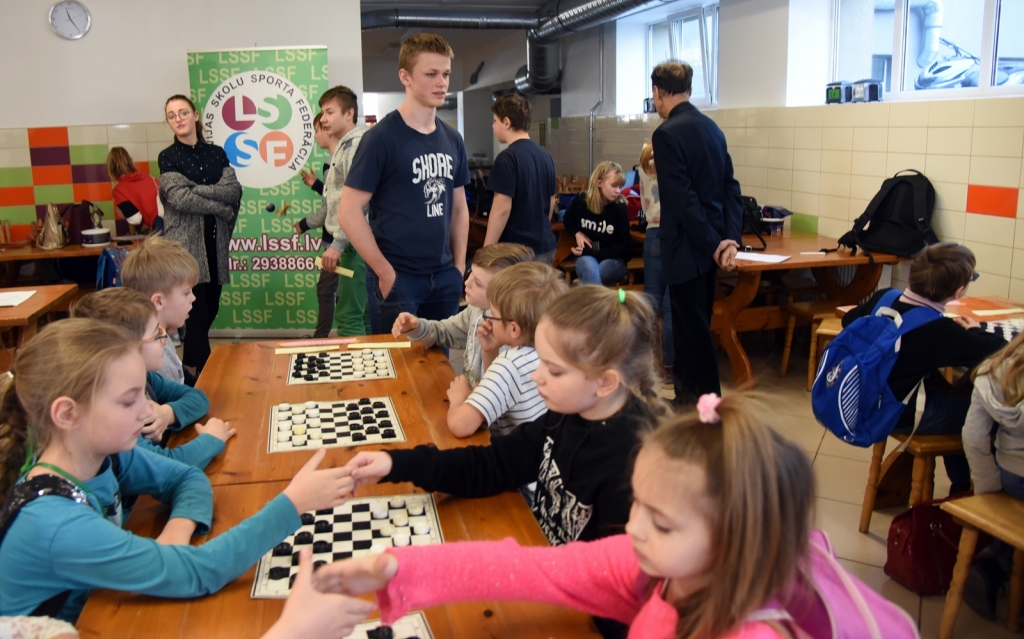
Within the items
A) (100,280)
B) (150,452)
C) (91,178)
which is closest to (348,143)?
(100,280)

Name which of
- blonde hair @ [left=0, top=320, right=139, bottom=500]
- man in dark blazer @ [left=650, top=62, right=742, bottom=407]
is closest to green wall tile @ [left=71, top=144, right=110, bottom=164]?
man in dark blazer @ [left=650, top=62, right=742, bottom=407]

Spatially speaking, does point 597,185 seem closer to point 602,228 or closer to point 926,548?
point 602,228

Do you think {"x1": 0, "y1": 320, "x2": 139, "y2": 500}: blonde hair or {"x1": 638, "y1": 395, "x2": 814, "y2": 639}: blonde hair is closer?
{"x1": 638, "y1": 395, "x2": 814, "y2": 639}: blonde hair

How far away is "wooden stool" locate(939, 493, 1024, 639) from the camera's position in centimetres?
199

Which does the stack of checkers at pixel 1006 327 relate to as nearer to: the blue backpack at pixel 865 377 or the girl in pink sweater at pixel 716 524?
the blue backpack at pixel 865 377

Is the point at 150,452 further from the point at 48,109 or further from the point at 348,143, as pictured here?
the point at 48,109

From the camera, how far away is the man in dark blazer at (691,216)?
135 inches

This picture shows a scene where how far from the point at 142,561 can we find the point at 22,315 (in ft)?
7.64

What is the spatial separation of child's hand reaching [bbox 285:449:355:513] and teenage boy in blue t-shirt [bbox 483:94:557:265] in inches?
91.2

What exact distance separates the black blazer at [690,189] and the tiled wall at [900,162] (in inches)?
47.3

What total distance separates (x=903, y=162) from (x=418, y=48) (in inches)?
108

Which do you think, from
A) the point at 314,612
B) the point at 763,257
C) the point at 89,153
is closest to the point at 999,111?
the point at 763,257

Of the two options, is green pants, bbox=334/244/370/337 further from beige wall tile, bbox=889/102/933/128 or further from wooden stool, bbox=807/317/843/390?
beige wall tile, bbox=889/102/933/128

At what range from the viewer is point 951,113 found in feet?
13.0
